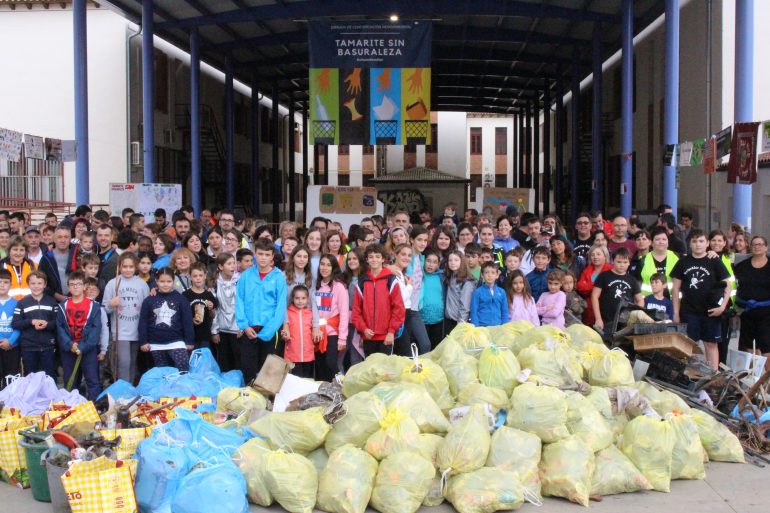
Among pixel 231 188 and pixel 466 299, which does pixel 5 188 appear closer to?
pixel 231 188

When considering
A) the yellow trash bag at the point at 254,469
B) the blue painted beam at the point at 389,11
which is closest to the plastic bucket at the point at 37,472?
the yellow trash bag at the point at 254,469

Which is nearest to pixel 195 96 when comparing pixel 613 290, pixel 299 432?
pixel 613 290

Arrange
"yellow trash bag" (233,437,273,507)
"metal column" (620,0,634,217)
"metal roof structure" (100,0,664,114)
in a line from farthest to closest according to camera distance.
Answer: "metal roof structure" (100,0,664,114)
"metal column" (620,0,634,217)
"yellow trash bag" (233,437,273,507)

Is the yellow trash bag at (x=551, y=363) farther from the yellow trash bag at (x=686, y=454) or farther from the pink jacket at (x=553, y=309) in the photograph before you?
the pink jacket at (x=553, y=309)

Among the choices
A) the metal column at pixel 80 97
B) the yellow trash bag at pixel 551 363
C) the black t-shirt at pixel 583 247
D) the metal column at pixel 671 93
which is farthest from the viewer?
the metal column at pixel 80 97

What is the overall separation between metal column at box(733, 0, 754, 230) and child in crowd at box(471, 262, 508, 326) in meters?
7.13

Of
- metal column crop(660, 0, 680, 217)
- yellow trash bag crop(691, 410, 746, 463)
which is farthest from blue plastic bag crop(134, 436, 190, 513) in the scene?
metal column crop(660, 0, 680, 217)

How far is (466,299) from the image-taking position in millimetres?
8766

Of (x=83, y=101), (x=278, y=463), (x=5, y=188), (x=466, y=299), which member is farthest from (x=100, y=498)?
(x=5, y=188)

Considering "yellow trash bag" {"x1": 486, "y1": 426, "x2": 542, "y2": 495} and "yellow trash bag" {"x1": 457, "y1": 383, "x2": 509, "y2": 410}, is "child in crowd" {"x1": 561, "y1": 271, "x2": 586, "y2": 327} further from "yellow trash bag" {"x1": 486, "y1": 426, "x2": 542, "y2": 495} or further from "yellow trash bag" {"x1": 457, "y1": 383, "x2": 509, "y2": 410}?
"yellow trash bag" {"x1": 486, "y1": 426, "x2": 542, "y2": 495}

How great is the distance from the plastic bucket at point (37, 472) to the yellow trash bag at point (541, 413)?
3.26 metres

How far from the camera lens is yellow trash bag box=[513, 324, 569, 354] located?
713 cm

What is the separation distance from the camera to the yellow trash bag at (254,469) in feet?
18.0

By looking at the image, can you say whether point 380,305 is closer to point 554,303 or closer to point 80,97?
point 554,303
